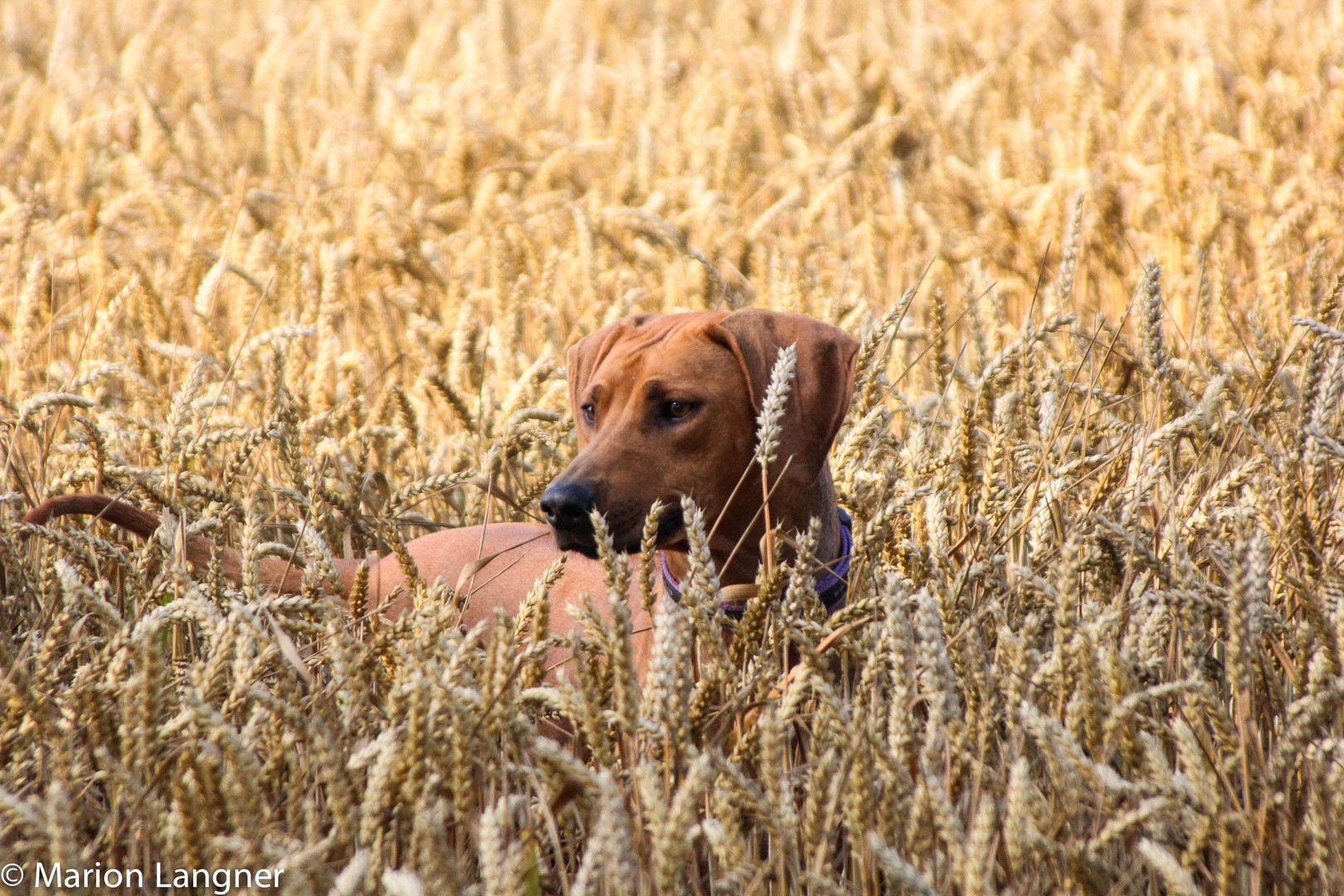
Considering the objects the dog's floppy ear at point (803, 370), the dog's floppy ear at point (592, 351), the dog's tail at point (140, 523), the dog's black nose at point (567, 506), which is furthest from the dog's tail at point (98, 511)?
the dog's floppy ear at point (803, 370)

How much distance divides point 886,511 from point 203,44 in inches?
352

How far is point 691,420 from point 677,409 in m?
0.05

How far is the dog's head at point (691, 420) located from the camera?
9.59 feet

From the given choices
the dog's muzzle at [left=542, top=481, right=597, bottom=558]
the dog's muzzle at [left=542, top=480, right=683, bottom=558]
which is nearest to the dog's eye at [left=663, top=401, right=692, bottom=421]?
the dog's muzzle at [left=542, top=480, right=683, bottom=558]

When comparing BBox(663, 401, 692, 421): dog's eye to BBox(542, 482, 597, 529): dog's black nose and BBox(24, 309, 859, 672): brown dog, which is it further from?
BBox(542, 482, 597, 529): dog's black nose

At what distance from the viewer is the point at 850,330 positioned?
4.29 meters

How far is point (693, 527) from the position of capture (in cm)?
185

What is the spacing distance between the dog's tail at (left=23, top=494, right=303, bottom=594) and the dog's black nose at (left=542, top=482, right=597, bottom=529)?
22.3 inches

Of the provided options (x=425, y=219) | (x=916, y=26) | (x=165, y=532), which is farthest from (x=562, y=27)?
(x=165, y=532)

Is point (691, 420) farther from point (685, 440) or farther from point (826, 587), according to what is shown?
point (826, 587)

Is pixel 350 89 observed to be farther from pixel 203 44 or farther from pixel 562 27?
pixel 203 44

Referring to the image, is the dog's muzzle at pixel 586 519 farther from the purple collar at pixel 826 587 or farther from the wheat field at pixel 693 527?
the wheat field at pixel 693 527

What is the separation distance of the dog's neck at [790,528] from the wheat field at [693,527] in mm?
97

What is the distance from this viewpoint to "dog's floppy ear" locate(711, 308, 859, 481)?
9.63ft
